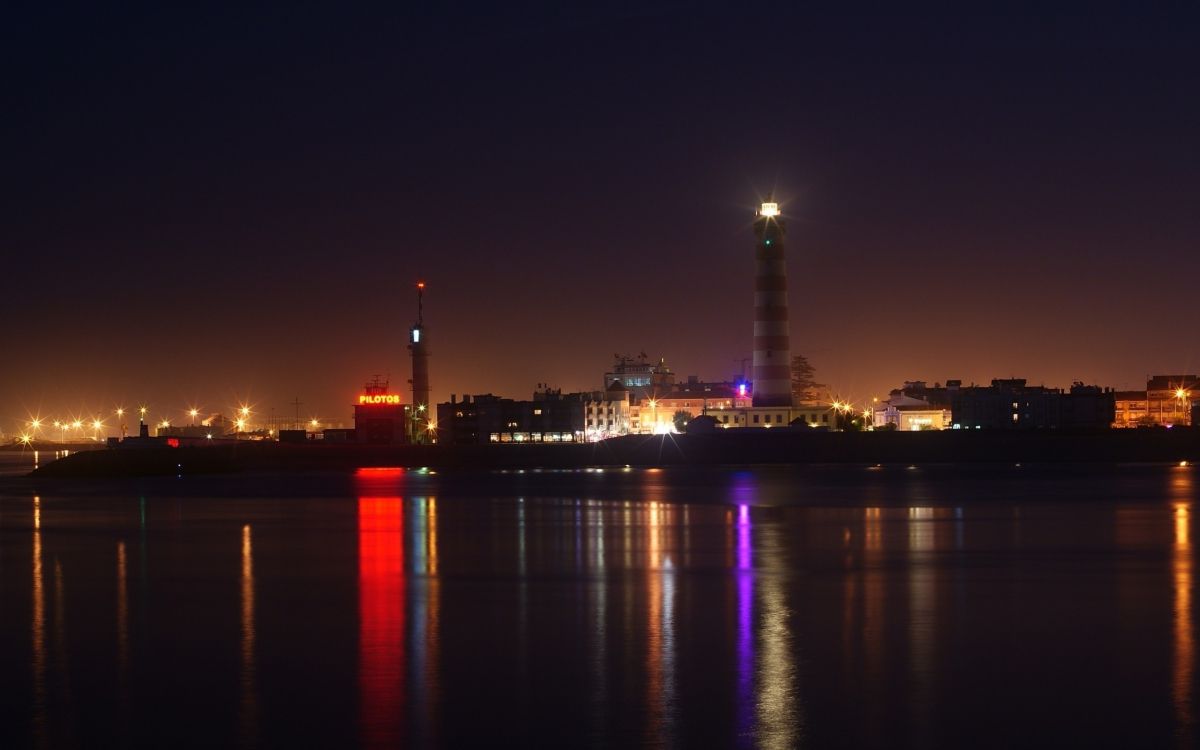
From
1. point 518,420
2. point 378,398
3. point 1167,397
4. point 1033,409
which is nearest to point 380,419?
point 378,398

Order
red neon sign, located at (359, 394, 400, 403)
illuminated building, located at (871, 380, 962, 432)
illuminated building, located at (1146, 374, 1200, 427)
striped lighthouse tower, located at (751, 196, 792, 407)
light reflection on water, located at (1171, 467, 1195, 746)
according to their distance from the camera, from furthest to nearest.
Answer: illuminated building, located at (1146, 374, 1200, 427) → illuminated building, located at (871, 380, 962, 432) → red neon sign, located at (359, 394, 400, 403) → striped lighthouse tower, located at (751, 196, 792, 407) → light reflection on water, located at (1171, 467, 1195, 746)

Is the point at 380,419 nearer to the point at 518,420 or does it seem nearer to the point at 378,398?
the point at 378,398

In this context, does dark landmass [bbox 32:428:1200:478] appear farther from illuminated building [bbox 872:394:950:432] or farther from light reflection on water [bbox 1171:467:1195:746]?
light reflection on water [bbox 1171:467:1195:746]

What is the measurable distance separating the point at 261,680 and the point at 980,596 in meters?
10.4

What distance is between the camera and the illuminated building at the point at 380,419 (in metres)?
111

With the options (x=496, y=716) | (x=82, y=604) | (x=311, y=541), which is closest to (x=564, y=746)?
(x=496, y=716)

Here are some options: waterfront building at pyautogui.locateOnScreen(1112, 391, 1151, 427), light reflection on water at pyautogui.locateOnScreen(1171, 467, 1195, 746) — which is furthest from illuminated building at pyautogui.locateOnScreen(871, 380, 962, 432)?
light reflection on water at pyautogui.locateOnScreen(1171, 467, 1195, 746)

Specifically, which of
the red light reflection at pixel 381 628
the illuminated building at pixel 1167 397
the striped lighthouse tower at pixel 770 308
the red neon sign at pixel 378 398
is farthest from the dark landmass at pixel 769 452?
the illuminated building at pixel 1167 397

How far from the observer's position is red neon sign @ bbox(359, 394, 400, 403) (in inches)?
4473

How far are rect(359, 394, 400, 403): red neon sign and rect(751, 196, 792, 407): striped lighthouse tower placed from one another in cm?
3407

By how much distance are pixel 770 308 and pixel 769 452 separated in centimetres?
1024

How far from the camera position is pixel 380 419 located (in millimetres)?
111938

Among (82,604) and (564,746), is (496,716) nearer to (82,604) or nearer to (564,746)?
(564,746)

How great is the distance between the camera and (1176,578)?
70.8ft
